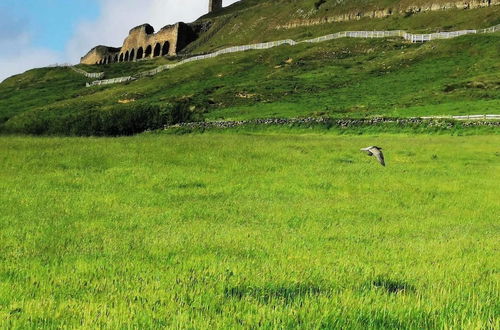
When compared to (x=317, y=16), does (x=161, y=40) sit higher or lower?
lower

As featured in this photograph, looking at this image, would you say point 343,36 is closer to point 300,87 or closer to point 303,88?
point 300,87

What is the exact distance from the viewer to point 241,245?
838 centimetres

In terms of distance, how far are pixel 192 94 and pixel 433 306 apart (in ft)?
271

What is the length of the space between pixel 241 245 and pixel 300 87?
7415cm

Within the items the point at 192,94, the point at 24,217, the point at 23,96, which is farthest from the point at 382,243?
the point at 23,96

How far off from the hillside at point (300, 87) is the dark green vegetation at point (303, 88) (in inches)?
6.5

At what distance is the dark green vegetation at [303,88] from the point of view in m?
59.9

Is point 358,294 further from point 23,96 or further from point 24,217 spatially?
point 23,96

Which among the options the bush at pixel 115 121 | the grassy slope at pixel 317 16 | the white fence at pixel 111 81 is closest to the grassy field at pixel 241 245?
the bush at pixel 115 121

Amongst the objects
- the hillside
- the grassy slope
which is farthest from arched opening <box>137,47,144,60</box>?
the hillside

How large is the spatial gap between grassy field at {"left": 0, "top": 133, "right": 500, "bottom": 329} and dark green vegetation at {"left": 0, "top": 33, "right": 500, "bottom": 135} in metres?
39.1

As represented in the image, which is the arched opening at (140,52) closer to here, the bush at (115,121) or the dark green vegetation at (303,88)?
the dark green vegetation at (303,88)

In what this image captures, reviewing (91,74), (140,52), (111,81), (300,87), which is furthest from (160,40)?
(300,87)

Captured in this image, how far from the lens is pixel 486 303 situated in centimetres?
521
